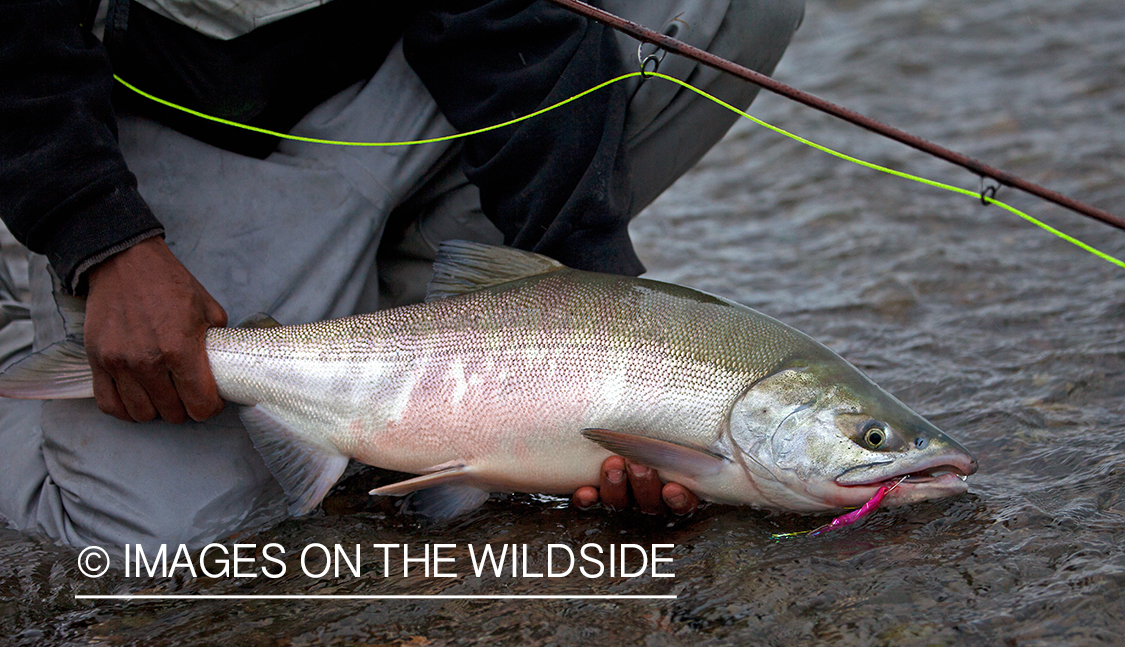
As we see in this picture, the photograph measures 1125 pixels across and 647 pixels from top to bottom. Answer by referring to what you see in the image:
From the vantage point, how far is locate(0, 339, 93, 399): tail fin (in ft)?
8.80

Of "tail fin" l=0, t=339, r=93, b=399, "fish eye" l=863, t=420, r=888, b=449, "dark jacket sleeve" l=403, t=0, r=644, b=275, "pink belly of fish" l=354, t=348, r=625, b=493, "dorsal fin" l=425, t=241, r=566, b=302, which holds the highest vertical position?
"dark jacket sleeve" l=403, t=0, r=644, b=275

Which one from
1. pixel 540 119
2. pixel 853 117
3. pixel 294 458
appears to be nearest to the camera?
pixel 853 117

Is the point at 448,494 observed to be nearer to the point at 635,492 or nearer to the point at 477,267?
the point at 635,492

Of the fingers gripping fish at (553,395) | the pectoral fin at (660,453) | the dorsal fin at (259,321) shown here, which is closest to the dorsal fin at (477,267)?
the fingers gripping fish at (553,395)

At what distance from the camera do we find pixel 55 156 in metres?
2.56

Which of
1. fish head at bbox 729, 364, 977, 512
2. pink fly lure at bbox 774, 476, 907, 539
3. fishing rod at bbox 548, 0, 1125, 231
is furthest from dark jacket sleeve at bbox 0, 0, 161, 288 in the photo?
pink fly lure at bbox 774, 476, 907, 539

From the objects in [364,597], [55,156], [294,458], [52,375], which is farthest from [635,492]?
[55,156]

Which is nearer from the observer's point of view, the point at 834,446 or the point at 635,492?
the point at 834,446

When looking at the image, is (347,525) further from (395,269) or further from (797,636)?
(797,636)

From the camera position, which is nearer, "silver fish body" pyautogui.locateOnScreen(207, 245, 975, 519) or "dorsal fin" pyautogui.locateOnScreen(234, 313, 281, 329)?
"silver fish body" pyautogui.locateOnScreen(207, 245, 975, 519)

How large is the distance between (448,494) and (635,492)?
497mm

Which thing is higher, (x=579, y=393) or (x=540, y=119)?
(x=540, y=119)

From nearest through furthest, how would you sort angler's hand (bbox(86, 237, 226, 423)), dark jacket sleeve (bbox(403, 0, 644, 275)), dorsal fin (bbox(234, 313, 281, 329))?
1. angler's hand (bbox(86, 237, 226, 423))
2. dorsal fin (bbox(234, 313, 281, 329))
3. dark jacket sleeve (bbox(403, 0, 644, 275))

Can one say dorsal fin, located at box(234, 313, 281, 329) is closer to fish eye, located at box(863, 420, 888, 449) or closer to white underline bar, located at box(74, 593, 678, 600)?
white underline bar, located at box(74, 593, 678, 600)
